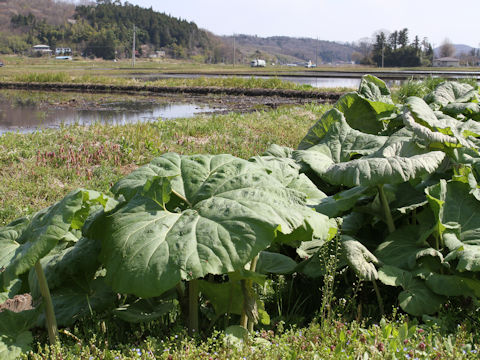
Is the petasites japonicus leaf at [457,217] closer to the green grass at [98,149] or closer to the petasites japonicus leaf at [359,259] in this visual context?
the petasites japonicus leaf at [359,259]

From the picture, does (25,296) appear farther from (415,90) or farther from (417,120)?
(415,90)

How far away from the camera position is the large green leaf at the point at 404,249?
8.54ft

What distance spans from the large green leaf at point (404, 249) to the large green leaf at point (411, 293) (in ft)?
0.32

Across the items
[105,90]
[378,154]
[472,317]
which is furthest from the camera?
[105,90]

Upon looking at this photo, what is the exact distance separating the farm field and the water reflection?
39.0 feet

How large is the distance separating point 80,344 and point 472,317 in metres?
1.96

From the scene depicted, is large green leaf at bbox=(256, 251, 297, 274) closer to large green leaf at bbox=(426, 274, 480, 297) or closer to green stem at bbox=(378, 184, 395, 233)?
green stem at bbox=(378, 184, 395, 233)

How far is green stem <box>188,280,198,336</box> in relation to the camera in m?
2.23

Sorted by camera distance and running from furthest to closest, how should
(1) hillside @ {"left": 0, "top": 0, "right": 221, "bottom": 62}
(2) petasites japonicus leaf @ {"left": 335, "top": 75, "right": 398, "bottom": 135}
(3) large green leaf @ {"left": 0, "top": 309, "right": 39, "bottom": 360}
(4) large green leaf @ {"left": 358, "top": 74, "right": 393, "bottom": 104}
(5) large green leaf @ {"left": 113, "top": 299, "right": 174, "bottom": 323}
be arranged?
(1) hillside @ {"left": 0, "top": 0, "right": 221, "bottom": 62} < (4) large green leaf @ {"left": 358, "top": 74, "right": 393, "bottom": 104} < (2) petasites japonicus leaf @ {"left": 335, "top": 75, "right": 398, "bottom": 135} < (5) large green leaf @ {"left": 113, "top": 299, "right": 174, "bottom": 323} < (3) large green leaf @ {"left": 0, "top": 309, "right": 39, "bottom": 360}

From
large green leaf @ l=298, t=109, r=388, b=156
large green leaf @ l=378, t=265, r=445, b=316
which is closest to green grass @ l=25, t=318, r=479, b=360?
large green leaf @ l=378, t=265, r=445, b=316

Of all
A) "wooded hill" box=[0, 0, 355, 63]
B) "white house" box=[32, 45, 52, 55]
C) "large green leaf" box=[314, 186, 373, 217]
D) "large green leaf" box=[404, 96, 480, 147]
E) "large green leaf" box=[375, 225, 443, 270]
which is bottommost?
"large green leaf" box=[375, 225, 443, 270]

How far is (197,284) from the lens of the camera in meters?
2.28

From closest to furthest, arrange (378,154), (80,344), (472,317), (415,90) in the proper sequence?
(80,344) → (472,317) → (378,154) → (415,90)

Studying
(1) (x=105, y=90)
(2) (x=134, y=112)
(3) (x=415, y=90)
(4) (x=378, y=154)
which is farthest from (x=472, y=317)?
(1) (x=105, y=90)
